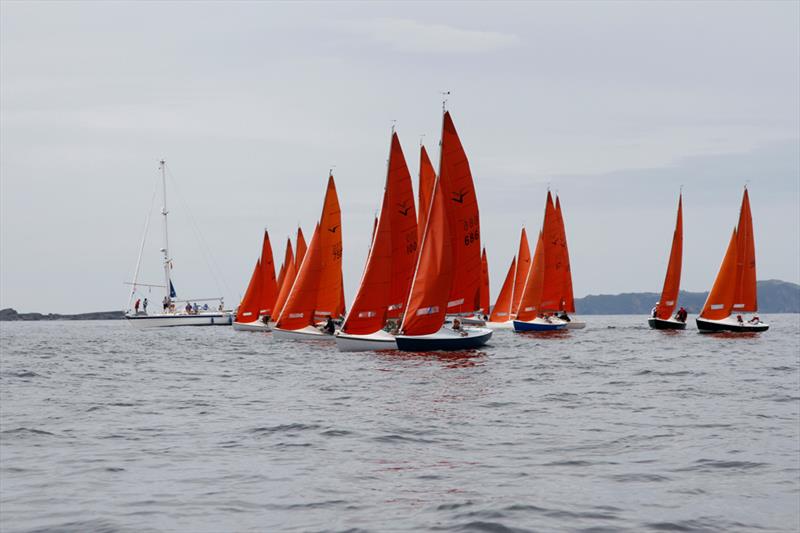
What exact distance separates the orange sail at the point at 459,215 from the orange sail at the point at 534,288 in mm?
26346

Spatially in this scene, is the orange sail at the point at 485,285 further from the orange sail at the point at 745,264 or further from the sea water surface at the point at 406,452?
the sea water surface at the point at 406,452

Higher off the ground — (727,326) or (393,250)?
(393,250)

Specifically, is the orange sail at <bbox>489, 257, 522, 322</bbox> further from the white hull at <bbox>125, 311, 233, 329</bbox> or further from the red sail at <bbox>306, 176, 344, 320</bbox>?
the white hull at <bbox>125, 311, 233, 329</bbox>

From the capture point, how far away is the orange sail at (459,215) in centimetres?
4091

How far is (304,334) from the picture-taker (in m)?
53.7

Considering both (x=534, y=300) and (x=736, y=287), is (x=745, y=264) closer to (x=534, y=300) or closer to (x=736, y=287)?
(x=736, y=287)

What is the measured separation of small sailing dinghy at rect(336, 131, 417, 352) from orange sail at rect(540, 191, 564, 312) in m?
28.8

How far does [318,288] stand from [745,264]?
2957cm

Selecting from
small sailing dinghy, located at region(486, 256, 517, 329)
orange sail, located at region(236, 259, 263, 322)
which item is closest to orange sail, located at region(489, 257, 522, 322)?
small sailing dinghy, located at region(486, 256, 517, 329)

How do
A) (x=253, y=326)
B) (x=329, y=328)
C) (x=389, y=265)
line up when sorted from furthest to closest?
(x=253, y=326) → (x=329, y=328) → (x=389, y=265)

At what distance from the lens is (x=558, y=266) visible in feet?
236

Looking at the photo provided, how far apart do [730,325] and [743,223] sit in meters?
7.13

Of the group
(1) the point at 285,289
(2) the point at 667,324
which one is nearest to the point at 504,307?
(2) the point at 667,324

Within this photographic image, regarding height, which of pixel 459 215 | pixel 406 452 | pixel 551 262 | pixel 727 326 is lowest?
pixel 406 452
